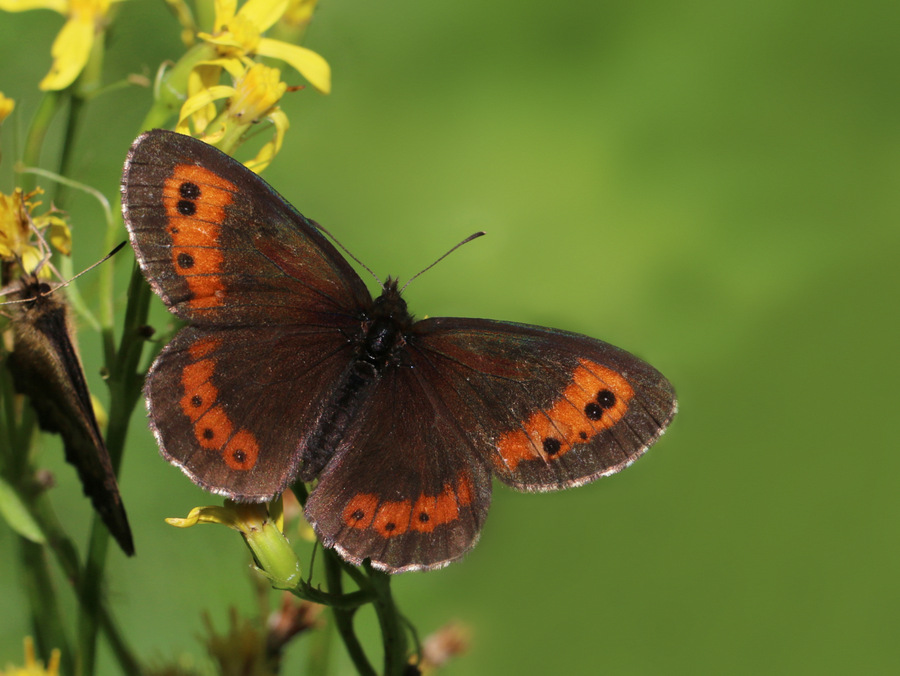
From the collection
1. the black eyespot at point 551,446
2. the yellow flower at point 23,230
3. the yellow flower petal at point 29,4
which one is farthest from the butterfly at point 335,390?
the yellow flower petal at point 29,4

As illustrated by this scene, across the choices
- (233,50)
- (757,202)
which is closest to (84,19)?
(233,50)

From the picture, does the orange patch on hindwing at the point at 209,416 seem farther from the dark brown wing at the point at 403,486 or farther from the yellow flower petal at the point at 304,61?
the yellow flower petal at the point at 304,61

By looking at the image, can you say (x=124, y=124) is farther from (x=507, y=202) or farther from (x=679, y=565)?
(x=679, y=565)

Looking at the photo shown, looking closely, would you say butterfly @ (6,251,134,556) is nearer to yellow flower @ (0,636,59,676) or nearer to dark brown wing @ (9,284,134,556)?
dark brown wing @ (9,284,134,556)

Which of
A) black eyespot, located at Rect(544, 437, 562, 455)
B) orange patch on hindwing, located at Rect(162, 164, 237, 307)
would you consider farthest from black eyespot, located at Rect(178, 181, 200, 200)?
black eyespot, located at Rect(544, 437, 562, 455)

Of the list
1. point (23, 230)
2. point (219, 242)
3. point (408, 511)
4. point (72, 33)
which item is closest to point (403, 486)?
point (408, 511)

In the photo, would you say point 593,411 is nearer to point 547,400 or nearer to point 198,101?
point 547,400
